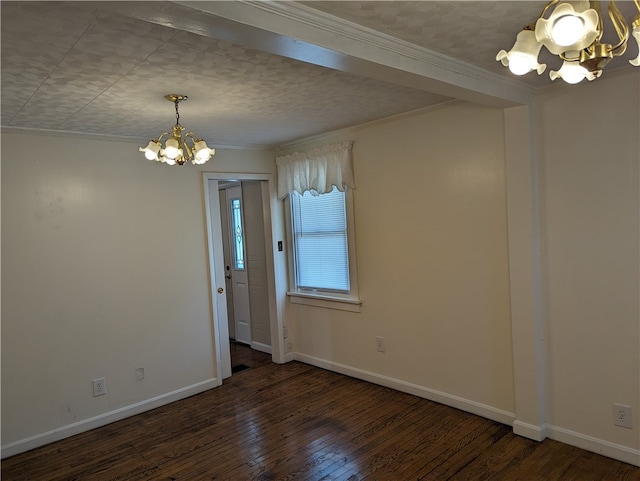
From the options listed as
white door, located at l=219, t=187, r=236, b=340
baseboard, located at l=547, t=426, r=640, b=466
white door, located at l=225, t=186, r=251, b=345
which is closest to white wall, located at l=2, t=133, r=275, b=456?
white door, located at l=225, t=186, r=251, b=345

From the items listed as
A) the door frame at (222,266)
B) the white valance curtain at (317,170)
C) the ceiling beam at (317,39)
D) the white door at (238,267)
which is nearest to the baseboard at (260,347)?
the white door at (238,267)

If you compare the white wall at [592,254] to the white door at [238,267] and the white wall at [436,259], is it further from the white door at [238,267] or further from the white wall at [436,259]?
the white door at [238,267]

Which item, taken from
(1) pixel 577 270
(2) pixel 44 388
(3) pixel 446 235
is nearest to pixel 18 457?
(2) pixel 44 388

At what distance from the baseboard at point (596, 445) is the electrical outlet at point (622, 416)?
0.14 m

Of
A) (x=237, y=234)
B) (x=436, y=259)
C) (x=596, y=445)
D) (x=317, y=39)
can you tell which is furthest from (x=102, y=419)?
(x=596, y=445)

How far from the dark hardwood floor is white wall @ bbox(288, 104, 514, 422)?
0.88 ft

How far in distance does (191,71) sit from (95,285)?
2185 mm

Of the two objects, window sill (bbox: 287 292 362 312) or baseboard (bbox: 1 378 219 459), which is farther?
window sill (bbox: 287 292 362 312)

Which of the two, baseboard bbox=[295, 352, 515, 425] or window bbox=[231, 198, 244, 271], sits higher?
window bbox=[231, 198, 244, 271]

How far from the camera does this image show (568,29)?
3.51 ft

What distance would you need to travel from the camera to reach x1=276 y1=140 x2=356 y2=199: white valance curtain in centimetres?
411

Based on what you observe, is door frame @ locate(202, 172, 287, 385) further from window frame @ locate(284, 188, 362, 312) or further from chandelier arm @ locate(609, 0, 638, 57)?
chandelier arm @ locate(609, 0, 638, 57)

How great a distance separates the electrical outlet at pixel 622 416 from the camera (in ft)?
8.70

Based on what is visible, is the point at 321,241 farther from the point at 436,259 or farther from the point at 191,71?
the point at 191,71
